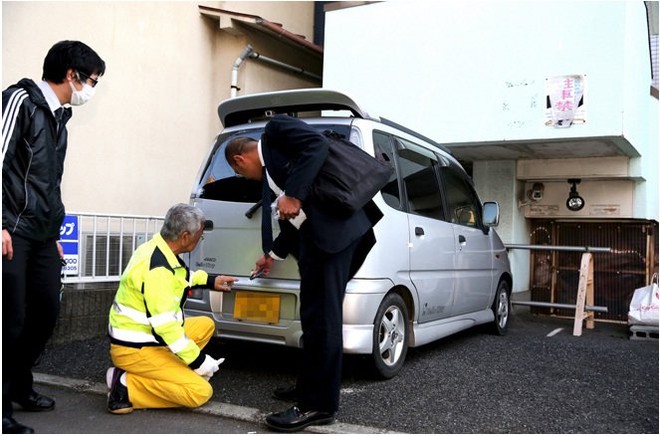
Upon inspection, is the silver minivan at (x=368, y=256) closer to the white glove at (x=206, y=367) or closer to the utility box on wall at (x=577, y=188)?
the white glove at (x=206, y=367)

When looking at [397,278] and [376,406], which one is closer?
[376,406]

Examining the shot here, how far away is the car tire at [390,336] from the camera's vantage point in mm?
3857

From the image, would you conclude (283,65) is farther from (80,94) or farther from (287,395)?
(287,395)

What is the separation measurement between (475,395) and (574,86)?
150 inches

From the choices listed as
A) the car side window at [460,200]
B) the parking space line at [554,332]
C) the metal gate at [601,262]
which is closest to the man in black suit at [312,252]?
the car side window at [460,200]

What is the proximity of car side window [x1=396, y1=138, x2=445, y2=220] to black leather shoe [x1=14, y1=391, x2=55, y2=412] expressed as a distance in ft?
8.57

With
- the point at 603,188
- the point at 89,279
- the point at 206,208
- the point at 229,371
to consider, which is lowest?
the point at 229,371

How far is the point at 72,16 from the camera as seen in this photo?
614 centimetres

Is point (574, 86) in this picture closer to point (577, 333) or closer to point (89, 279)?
point (577, 333)

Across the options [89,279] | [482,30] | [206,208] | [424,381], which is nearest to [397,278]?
[424,381]

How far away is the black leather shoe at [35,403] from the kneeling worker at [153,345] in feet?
1.11

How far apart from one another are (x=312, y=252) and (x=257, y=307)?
872mm

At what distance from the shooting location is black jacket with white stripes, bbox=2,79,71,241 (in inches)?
110

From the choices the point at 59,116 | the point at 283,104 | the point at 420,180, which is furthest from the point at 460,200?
the point at 59,116
